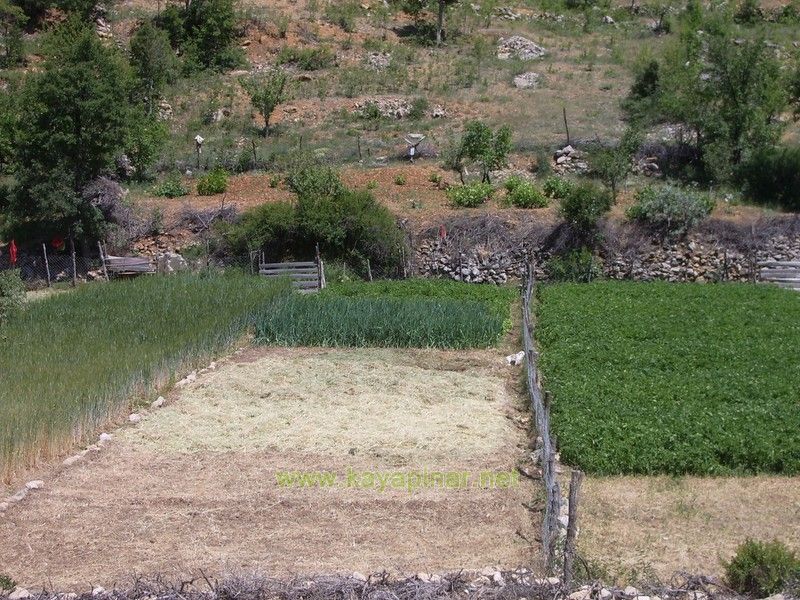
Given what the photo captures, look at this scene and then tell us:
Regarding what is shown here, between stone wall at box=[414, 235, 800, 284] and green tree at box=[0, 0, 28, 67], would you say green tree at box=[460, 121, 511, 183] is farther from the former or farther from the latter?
green tree at box=[0, 0, 28, 67]

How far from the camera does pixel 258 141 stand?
38.3 metres

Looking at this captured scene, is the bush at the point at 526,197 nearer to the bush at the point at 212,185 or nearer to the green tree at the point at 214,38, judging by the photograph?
the bush at the point at 212,185

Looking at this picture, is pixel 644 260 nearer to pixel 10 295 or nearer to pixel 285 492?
pixel 10 295

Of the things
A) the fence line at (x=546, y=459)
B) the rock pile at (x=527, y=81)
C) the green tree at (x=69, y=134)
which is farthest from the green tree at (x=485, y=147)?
the fence line at (x=546, y=459)

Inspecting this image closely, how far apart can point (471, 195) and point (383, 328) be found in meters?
10.9

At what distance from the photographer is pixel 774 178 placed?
31297 millimetres

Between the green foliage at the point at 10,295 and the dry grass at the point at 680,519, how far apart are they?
1498 centimetres

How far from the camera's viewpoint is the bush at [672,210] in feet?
93.2

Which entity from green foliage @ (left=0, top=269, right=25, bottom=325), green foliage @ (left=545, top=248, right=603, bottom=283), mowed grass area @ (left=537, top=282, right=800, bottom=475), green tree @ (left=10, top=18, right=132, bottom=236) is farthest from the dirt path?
green tree @ (left=10, top=18, right=132, bottom=236)

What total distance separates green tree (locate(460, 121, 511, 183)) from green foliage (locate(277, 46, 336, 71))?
16.1 m

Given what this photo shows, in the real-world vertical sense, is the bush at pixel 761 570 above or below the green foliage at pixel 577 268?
above

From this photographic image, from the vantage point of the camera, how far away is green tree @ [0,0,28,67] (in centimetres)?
4481

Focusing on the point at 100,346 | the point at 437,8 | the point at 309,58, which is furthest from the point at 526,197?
the point at 437,8

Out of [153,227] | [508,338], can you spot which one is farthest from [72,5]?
[508,338]
